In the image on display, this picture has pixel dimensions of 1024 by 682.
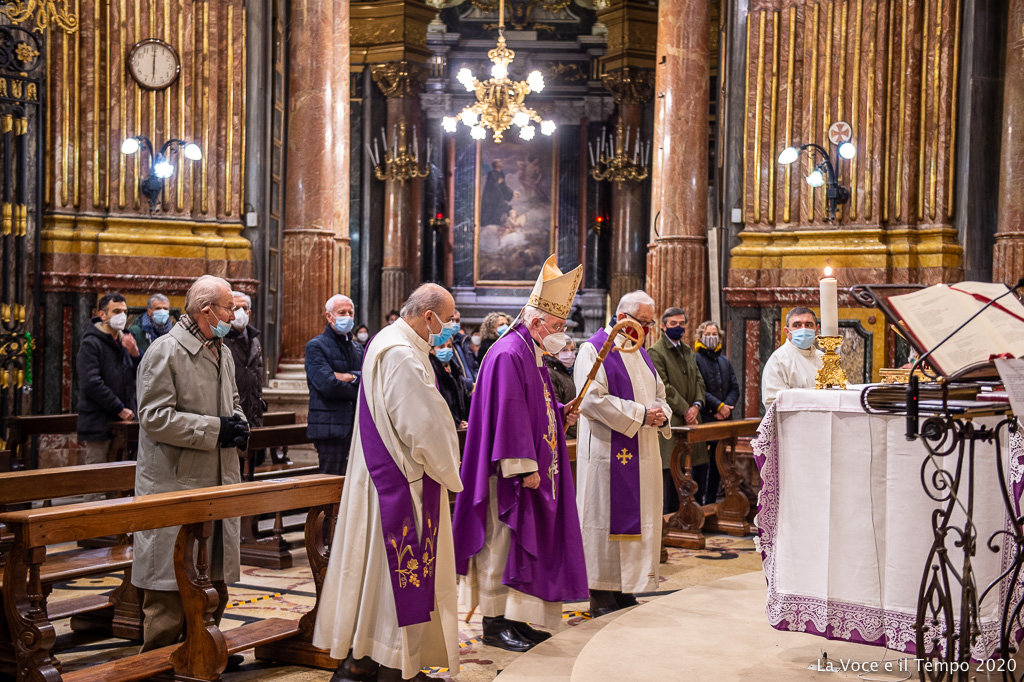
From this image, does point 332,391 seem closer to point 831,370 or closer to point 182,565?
point 182,565

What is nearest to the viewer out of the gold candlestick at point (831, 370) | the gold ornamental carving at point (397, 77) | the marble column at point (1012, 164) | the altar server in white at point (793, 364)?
the gold candlestick at point (831, 370)

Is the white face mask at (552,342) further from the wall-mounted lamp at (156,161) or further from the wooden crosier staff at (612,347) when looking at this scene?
the wall-mounted lamp at (156,161)

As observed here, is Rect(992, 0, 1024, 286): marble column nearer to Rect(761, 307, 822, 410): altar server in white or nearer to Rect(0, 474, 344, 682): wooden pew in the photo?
Rect(761, 307, 822, 410): altar server in white

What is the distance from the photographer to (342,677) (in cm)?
400

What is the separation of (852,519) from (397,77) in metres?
14.6

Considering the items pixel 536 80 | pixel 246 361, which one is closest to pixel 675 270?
pixel 536 80

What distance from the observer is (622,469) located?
18.4ft

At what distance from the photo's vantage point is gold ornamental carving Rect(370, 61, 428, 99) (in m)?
17.1

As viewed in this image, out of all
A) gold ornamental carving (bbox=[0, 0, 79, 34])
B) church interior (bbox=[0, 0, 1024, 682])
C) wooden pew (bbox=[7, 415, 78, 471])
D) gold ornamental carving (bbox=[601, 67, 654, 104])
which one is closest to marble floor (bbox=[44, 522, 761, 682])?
church interior (bbox=[0, 0, 1024, 682])

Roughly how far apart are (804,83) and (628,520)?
579 centimetres

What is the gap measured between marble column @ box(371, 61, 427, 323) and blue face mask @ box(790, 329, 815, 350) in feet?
36.9

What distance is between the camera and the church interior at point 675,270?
3824 millimetres

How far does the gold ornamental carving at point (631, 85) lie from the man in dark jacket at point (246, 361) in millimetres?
11075

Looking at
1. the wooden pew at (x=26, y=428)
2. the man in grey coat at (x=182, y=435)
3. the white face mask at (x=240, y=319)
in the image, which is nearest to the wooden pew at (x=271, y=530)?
the white face mask at (x=240, y=319)
